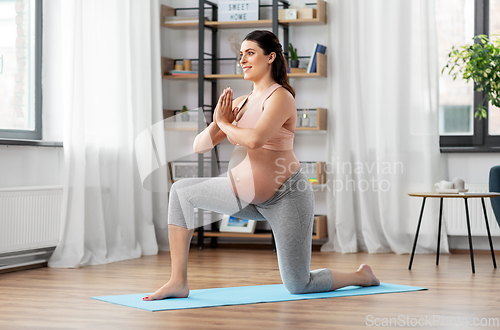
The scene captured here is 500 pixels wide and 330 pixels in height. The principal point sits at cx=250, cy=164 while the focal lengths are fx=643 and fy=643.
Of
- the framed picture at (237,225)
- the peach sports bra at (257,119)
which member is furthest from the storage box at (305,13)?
the peach sports bra at (257,119)

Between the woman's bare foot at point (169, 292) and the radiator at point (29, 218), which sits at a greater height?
the radiator at point (29, 218)

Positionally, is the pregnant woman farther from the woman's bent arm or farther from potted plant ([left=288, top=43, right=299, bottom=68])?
potted plant ([left=288, top=43, right=299, bottom=68])

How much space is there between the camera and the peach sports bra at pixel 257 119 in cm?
255

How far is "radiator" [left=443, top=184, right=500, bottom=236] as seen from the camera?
4469mm

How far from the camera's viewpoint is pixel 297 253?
2635 millimetres

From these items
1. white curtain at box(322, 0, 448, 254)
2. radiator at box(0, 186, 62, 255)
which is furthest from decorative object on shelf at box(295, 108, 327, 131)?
radiator at box(0, 186, 62, 255)

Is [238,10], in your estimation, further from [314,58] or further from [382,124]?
[382,124]

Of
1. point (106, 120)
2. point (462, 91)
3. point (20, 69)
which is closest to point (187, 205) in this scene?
point (106, 120)

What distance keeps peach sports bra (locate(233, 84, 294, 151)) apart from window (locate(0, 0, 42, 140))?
6.60 feet

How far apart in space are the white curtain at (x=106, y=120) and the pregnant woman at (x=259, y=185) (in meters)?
1.54

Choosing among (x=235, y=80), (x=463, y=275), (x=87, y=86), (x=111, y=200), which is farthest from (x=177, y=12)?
(x=463, y=275)

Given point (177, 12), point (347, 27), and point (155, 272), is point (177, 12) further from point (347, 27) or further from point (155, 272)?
point (155, 272)

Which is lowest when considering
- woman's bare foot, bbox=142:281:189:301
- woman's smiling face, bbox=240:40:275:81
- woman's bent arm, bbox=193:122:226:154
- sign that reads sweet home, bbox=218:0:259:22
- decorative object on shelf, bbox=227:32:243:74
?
woman's bare foot, bbox=142:281:189:301

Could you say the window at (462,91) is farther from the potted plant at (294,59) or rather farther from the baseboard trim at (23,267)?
the baseboard trim at (23,267)
